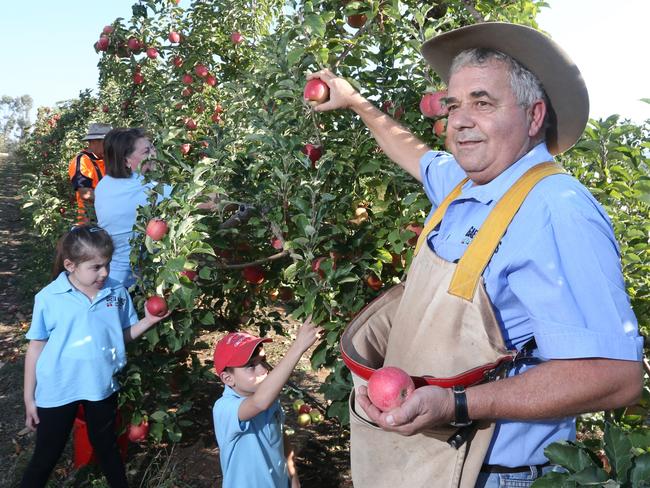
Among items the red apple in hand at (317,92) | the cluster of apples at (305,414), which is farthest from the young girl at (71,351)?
the red apple in hand at (317,92)

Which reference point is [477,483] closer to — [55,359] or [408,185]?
[408,185]

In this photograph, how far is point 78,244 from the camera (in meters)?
2.67

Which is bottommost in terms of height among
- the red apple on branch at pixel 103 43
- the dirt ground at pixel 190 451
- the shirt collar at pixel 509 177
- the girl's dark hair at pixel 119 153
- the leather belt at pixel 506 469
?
the dirt ground at pixel 190 451

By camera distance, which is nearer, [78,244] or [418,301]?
[418,301]

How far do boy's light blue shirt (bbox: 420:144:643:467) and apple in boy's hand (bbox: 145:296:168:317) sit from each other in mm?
1753

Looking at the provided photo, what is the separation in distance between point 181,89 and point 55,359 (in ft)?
11.9

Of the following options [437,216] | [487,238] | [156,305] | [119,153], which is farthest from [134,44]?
[487,238]

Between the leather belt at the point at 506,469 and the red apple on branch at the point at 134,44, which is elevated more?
the red apple on branch at the point at 134,44

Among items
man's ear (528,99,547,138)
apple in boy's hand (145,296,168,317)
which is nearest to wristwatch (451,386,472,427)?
man's ear (528,99,547,138)

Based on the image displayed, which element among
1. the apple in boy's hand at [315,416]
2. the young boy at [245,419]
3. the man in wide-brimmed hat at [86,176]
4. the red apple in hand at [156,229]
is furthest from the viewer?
the man in wide-brimmed hat at [86,176]

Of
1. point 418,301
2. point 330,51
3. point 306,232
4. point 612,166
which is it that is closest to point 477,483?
point 418,301

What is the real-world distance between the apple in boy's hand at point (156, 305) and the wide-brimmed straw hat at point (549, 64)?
1.78 metres

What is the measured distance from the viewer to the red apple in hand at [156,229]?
8.27ft

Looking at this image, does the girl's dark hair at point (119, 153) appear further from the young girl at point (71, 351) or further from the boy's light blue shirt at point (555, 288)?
the boy's light blue shirt at point (555, 288)
